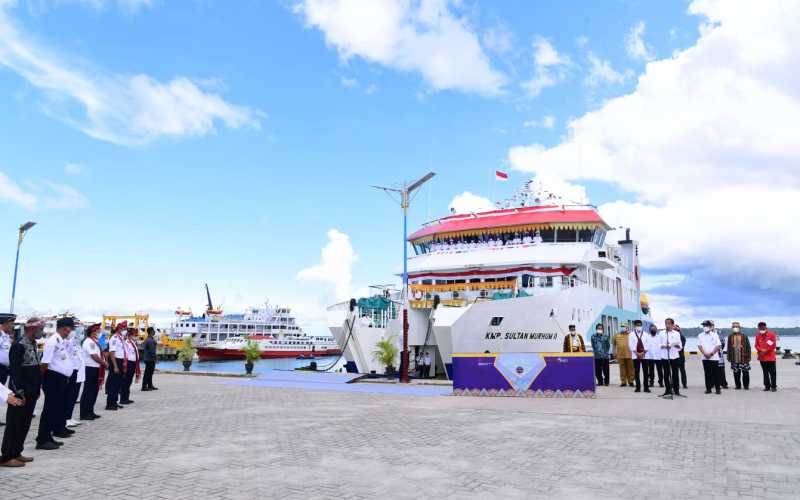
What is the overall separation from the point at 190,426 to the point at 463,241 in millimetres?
17993

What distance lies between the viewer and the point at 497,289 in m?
20.5

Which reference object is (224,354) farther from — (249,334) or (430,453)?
(430,453)

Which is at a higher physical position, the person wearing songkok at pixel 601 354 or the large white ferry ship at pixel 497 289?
the large white ferry ship at pixel 497 289

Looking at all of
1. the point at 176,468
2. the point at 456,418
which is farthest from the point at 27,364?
the point at 456,418

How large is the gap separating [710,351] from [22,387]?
12609 mm

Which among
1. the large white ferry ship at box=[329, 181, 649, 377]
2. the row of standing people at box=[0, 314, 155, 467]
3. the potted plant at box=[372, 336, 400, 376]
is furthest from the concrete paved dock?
the potted plant at box=[372, 336, 400, 376]

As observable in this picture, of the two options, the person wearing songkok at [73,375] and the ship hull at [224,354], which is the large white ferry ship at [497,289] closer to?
the person wearing songkok at [73,375]

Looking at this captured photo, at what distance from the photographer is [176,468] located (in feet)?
18.6

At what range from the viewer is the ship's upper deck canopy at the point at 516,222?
934 inches

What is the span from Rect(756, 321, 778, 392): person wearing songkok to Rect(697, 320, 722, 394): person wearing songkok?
1.02 m

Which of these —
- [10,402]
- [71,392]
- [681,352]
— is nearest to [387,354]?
[681,352]

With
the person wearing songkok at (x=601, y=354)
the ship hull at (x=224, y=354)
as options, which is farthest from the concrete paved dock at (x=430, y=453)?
the ship hull at (x=224, y=354)

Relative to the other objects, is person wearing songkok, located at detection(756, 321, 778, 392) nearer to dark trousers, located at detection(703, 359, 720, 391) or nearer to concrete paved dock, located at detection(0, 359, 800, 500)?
dark trousers, located at detection(703, 359, 720, 391)

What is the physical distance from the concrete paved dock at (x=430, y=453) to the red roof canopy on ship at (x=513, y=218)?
44.1 feet
